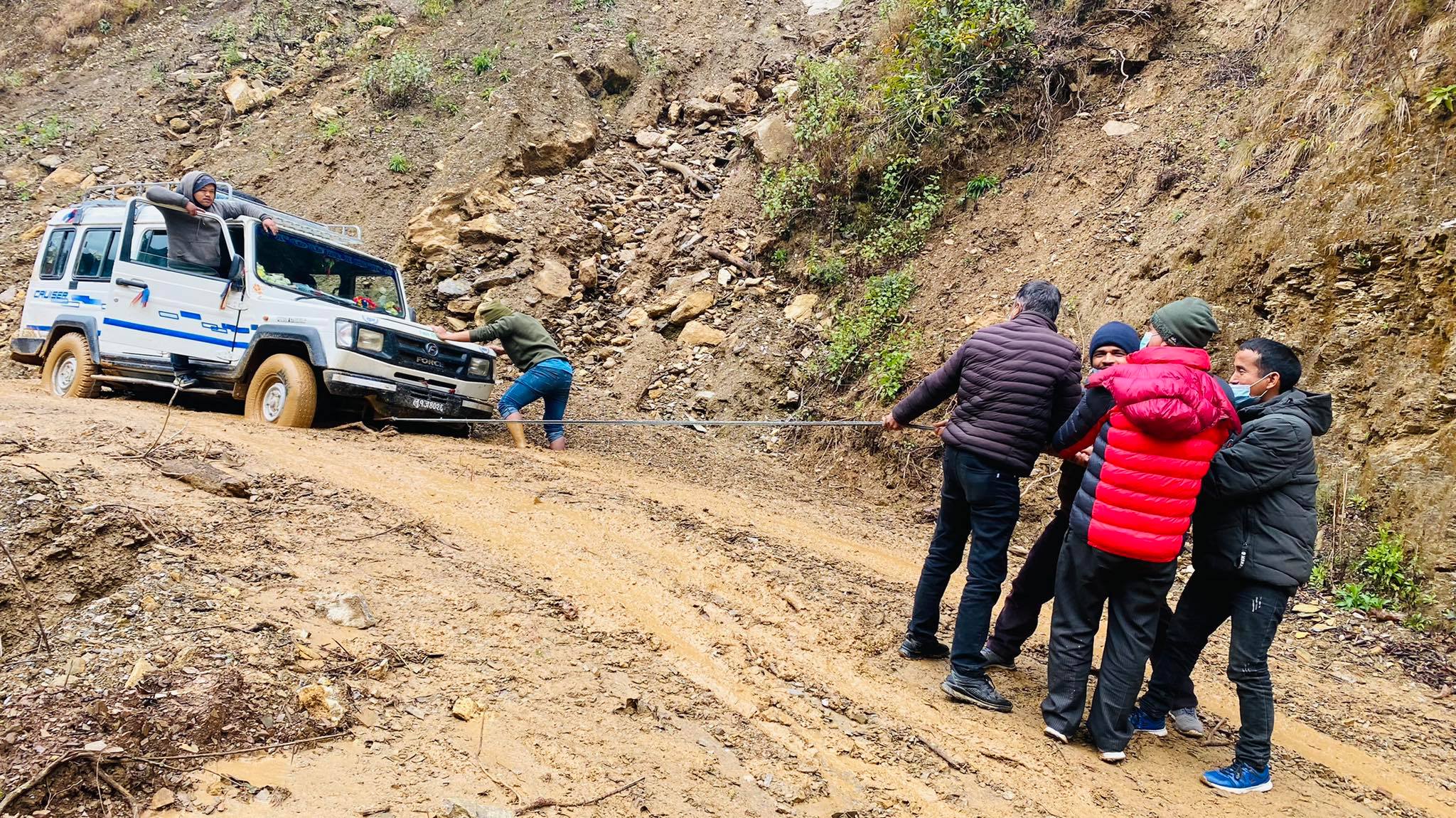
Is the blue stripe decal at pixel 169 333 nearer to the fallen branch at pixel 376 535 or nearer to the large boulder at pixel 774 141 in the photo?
the fallen branch at pixel 376 535

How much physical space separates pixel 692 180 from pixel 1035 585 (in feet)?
34.1

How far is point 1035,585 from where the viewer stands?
4.12 m

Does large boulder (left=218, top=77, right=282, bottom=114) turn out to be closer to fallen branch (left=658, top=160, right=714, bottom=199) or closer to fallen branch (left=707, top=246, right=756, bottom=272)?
fallen branch (left=658, top=160, right=714, bottom=199)

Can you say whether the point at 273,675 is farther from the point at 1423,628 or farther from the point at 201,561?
the point at 1423,628

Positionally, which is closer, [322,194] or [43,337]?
[43,337]

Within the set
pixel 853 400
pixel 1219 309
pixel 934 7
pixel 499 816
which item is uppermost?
pixel 934 7

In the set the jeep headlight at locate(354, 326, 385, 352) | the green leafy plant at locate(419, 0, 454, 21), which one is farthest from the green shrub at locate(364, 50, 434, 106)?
the jeep headlight at locate(354, 326, 385, 352)

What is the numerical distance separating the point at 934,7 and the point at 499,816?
10649mm

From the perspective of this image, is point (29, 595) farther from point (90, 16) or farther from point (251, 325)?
point (90, 16)

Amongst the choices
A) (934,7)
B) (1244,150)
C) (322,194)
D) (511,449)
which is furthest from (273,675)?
(322,194)

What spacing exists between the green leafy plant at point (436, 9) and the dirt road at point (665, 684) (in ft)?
47.0

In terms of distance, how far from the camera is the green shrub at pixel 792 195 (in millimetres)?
10906

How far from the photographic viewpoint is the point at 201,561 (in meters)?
3.82

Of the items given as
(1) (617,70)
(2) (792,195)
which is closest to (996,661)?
(2) (792,195)
